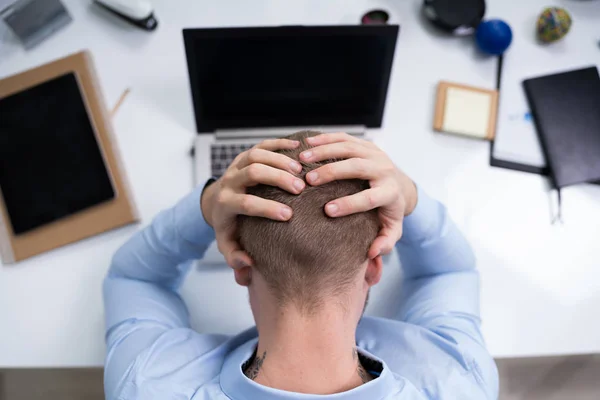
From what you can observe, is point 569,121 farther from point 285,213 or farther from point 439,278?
point 285,213

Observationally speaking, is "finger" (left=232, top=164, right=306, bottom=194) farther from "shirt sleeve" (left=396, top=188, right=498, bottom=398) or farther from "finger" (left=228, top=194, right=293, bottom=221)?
"shirt sleeve" (left=396, top=188, right=498, bottom=398)

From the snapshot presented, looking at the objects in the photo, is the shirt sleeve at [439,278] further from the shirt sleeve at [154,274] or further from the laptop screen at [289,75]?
the shirt sleeve at [154,274]

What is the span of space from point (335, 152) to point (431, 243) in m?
0.33

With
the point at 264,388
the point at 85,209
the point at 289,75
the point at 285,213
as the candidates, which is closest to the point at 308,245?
the point at 285,213

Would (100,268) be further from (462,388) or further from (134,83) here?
(462,388)

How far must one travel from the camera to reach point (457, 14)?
999mm

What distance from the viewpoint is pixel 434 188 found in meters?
0.92

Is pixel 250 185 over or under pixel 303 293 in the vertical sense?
over

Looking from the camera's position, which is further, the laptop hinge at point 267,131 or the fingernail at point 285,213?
the laptop hinge at point 267,131

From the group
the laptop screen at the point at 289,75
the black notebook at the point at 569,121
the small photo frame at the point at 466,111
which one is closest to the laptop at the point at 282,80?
the laptop screen at the point at 289,75

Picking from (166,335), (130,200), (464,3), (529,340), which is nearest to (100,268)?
(130,200)

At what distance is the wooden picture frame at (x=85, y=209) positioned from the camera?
86 cm

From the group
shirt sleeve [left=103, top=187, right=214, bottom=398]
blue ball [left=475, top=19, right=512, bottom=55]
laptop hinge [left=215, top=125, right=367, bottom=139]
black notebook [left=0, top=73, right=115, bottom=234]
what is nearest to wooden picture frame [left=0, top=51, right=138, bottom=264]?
black notebook [left=0, top=73, right=115, bottom=234]

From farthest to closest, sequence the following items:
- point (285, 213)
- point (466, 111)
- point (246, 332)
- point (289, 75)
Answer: point (466, 111) → point (289, 75) → point (246, 332) → point (285, 213)
